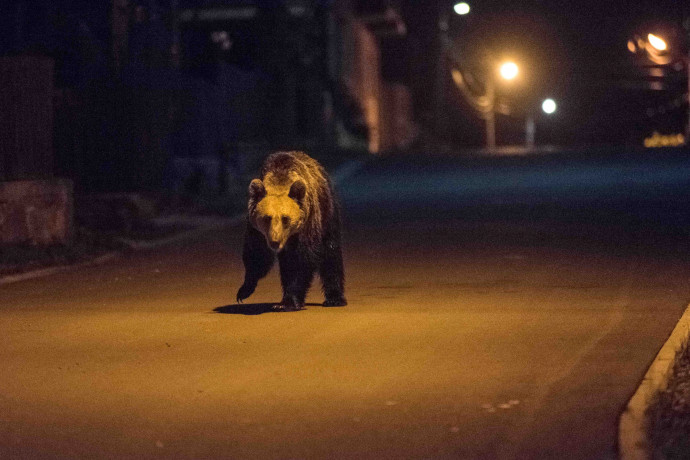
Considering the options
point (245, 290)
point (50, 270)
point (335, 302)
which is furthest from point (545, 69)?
point (245, 290)

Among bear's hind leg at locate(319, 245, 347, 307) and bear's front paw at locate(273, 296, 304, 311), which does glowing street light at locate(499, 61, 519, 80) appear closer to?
bear's hind leg at locate(319, 245, 347, 307)

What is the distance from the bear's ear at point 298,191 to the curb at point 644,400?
3.62 m

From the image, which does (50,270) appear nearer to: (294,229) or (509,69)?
(294,229)

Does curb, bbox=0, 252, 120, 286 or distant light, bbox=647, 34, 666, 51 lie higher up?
distant light, bbox=647, 34, 666, 51

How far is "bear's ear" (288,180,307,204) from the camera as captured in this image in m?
11.9

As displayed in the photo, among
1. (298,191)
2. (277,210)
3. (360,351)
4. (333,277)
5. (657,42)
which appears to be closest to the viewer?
(360,351)

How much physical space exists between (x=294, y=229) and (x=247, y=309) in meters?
1.49

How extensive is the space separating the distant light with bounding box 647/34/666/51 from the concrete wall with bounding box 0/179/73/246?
9090 mm

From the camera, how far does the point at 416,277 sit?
1576cm

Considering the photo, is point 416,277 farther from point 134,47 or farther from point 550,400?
point 134,47

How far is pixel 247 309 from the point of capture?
13117 millimetres

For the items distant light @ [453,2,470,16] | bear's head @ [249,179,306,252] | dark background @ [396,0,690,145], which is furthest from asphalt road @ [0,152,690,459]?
dark background @ [396,0,690,145]

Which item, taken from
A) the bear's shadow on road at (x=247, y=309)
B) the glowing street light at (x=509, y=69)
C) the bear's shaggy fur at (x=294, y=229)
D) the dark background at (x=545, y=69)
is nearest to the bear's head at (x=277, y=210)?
the bear's shaggy fur at (x=294, y=229)

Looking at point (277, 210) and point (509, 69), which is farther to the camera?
point (509, 69)
